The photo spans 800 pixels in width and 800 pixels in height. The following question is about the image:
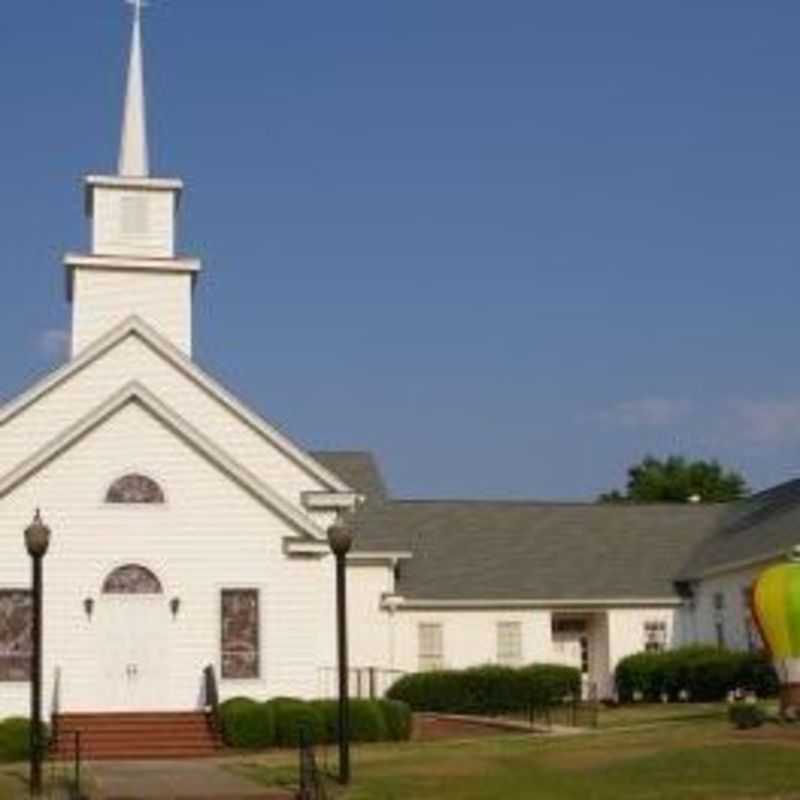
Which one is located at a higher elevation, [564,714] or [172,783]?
[564,714]

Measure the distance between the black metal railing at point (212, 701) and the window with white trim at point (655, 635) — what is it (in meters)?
15.9

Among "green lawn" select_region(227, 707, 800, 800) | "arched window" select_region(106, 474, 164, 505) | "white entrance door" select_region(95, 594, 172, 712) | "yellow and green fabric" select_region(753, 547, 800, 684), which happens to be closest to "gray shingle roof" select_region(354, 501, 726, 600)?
"arched window" select_region(106, 474, 164, 505)

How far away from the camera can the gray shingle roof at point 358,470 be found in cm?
4900

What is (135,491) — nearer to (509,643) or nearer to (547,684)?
(547,684)

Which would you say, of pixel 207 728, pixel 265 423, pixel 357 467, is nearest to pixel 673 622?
pixel 357 467

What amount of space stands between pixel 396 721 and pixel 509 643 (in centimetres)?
1366

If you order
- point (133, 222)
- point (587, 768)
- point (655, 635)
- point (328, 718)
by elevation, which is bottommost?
point (587, 768)

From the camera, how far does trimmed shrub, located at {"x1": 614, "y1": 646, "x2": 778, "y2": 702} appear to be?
44.2 m

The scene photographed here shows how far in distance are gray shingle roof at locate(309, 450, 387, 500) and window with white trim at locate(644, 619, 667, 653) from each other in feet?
27.3

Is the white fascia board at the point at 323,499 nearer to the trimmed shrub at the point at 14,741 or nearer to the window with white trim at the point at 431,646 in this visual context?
the window with white trim at the point at 431,646

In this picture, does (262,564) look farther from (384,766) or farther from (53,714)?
(384,766)

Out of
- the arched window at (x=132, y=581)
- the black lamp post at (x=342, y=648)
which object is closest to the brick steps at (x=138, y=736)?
the arched window at (x=132, y=581)

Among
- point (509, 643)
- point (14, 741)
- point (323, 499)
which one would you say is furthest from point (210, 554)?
point (509, 643)

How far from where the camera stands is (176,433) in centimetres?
3819
